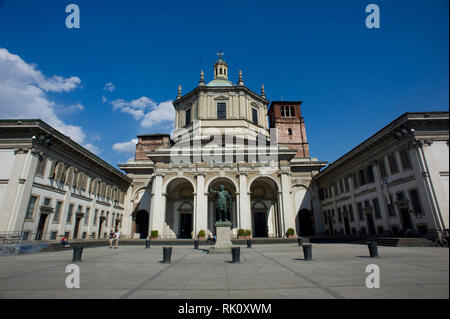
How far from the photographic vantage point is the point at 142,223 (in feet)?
124

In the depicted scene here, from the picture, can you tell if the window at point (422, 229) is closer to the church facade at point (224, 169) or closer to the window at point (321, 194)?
the church facade at point (224, 169)

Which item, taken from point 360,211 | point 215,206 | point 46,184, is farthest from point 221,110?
point 46,184

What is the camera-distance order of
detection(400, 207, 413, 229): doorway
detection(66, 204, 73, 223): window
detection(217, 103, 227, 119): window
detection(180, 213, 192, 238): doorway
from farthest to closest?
detection(217, 103, 227, 119): window, detection(180, 213, 192, 238): doorway, detection(66, 204, 73, 223): window, detection(400, 207, 413, 229): doorway

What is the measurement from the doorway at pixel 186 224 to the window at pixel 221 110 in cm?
1658

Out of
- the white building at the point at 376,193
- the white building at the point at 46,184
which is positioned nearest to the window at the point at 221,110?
the white building at the point at 376,193

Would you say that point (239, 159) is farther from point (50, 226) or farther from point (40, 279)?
point (40, 279)

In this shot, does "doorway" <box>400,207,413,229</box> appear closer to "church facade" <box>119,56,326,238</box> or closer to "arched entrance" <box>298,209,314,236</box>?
"church facade" <box>119,56,326,238</box>

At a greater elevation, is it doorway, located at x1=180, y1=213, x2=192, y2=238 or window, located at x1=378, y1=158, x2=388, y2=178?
window, located at x1=378, y1=158, x2=388, y2=178

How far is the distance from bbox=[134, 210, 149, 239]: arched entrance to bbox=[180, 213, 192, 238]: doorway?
6906 millimetres

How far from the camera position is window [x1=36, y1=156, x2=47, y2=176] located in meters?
20.8

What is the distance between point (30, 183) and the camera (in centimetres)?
1964

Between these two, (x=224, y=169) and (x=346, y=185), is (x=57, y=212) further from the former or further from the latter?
(x=346, y=185)

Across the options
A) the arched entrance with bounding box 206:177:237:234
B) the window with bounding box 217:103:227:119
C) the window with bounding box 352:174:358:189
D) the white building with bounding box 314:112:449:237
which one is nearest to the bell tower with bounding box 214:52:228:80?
the window with bounding box 217:103:227:119
